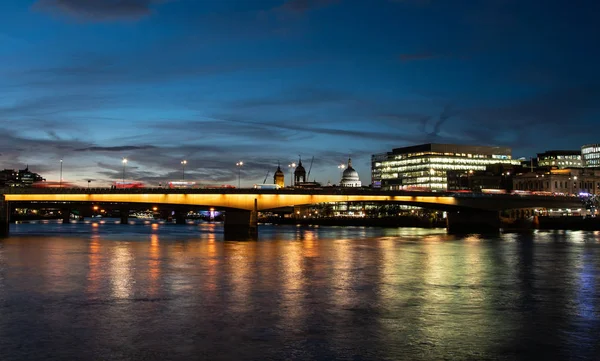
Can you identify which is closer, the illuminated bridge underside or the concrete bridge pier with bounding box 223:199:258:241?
the illuminated bridge underside

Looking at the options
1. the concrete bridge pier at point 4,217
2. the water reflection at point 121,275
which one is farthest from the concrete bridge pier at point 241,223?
the water reflection at point 121,275

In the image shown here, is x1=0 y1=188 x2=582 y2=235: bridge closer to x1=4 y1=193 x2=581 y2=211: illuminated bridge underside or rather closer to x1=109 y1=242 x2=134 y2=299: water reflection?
x1=4 y1=193 x2=581 y2=211: illuminated bridge underside

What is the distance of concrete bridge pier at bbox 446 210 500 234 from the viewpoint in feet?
497

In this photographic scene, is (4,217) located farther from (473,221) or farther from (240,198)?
(473,221)

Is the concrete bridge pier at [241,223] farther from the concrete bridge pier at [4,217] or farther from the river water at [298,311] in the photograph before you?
the river water at [298,311]

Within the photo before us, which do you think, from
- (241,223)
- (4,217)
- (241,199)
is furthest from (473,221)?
(4,217)

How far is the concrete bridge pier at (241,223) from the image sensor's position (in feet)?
401

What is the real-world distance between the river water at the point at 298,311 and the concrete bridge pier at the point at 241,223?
212 ft

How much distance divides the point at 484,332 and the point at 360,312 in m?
6.60

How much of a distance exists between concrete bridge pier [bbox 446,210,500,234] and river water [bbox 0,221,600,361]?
318ft

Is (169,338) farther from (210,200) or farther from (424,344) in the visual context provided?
(210,200)

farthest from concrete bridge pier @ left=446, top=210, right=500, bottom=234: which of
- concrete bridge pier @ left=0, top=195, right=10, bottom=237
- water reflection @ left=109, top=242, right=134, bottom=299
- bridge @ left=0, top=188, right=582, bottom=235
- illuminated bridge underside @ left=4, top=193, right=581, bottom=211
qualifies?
water reflection @ left=109, top=242, right=134, bottom=299

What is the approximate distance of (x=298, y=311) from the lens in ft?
101

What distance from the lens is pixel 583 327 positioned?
1054 inches
